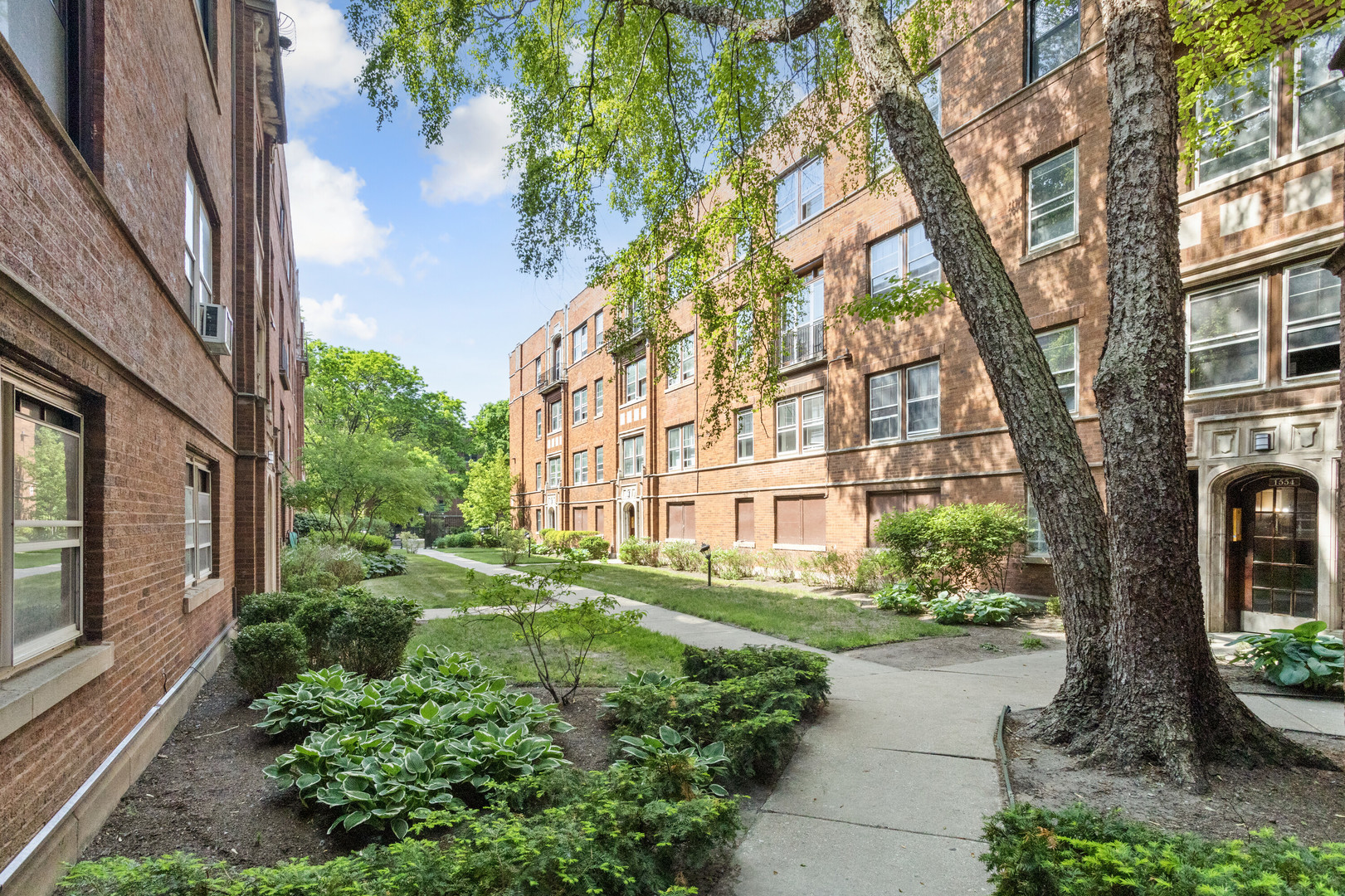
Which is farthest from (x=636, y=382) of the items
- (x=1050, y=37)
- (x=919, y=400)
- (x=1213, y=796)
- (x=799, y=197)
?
(x=1213, y=796)

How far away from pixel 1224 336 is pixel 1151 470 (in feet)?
25.5

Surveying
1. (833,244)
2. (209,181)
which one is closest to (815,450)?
(833,244)

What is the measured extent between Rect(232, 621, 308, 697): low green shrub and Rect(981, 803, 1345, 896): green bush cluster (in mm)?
6001

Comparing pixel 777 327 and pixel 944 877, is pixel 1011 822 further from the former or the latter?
pixel 777 327

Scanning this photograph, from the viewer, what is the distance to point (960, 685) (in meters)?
7.18

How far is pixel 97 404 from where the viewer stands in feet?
14.0

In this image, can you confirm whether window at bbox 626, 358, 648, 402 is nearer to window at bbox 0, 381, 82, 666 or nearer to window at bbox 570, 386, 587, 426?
window at bbox 570, 386, 587, 426

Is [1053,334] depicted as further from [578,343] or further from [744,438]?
[578,343]

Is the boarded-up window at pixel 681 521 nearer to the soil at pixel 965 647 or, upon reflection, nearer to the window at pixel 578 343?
the window at pixel 578 343

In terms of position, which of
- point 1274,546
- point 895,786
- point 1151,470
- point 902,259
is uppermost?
point 902,259

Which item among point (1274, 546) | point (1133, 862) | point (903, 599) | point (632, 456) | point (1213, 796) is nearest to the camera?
point (1133, 862)

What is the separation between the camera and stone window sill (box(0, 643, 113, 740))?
9.61ft

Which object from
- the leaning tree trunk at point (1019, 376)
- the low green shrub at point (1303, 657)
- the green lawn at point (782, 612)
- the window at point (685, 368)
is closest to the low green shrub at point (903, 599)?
the green lawn at point (782, 612)

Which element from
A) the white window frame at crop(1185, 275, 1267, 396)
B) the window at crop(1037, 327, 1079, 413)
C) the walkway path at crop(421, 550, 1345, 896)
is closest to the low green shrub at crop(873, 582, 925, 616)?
the window at crop(1037, 327, 1079, 413)
